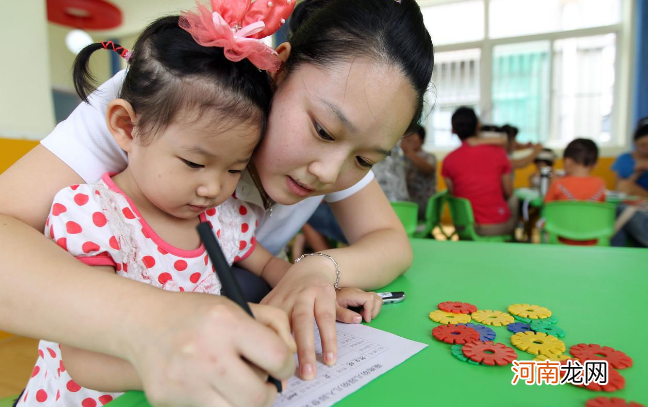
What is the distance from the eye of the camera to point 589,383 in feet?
1.60

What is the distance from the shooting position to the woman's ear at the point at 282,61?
0.75 meters

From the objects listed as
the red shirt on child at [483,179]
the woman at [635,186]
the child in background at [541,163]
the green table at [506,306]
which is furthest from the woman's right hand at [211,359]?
the child in background at [541,163]

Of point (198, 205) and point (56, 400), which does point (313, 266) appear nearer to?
point (198, 205)

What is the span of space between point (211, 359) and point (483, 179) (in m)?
3.25

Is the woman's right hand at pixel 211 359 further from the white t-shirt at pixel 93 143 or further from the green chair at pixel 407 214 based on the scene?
the green chair at pixel 407 214

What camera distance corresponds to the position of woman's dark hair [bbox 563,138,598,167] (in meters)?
3.24

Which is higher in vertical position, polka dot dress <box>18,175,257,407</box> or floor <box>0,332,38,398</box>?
polka dot dress <box>18,175,257,407</box>

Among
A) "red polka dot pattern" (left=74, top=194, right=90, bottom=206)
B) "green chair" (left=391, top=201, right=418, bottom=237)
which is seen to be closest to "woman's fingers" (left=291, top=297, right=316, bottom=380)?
"red polka dot pattern" (left=74, top=194, right=90, bottom=206)

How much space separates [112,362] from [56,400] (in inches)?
9.9

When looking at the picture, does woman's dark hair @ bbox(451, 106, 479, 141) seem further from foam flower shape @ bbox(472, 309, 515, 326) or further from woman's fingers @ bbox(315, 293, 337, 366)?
woman's fingers @ bbox(315, 293, 337, 366)

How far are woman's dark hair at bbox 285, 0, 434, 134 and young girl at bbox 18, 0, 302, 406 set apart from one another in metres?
0.06

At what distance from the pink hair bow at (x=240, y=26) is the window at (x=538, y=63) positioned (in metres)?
5.82

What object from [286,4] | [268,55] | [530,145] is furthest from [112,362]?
[530,145]

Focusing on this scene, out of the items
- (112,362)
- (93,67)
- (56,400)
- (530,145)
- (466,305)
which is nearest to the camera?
(112,362)
